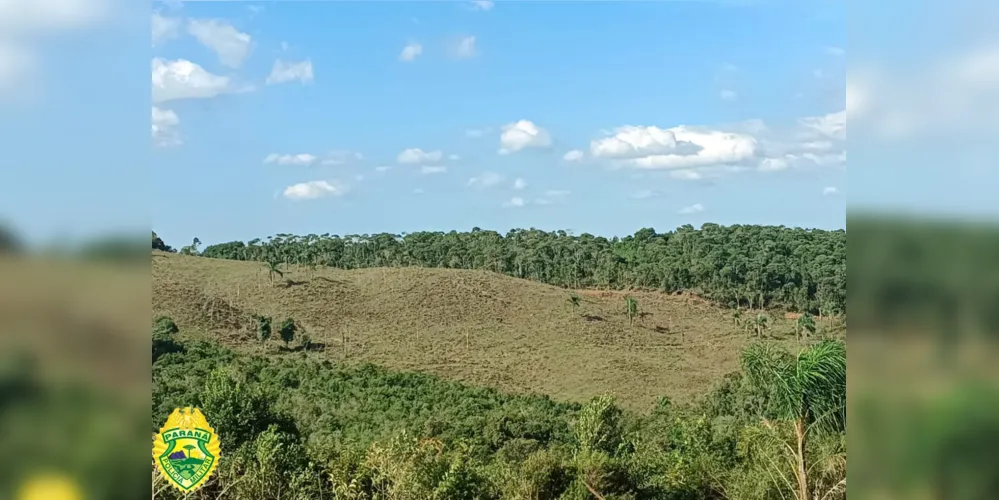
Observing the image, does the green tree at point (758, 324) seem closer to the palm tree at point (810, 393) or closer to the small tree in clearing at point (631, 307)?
the small tree in clearing at point (631, 307)

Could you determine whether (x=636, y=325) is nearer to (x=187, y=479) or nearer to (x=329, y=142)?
(x=329, y=142)

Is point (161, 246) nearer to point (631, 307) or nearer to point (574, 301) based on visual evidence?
point (574, 301)

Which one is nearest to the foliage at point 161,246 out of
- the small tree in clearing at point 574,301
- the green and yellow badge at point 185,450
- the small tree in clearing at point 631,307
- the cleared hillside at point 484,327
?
the cleared hillside at point 484,327

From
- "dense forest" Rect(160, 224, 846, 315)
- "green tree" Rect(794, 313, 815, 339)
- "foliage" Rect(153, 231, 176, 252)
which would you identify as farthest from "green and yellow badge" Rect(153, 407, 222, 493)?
"green tree" Rect(794, 313, 815, 339)

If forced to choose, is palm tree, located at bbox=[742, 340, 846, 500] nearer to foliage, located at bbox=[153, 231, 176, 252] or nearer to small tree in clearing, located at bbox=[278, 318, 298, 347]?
small tree in clearing, located at bbox=[278, 318, 298, 347]

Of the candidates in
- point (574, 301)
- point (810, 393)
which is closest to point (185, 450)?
point (810, 393)
